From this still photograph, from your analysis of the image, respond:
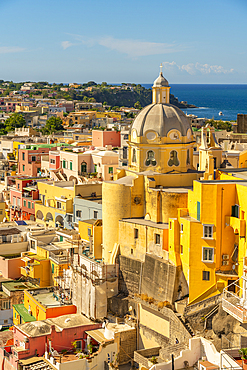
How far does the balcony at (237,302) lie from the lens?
2762 centimetres

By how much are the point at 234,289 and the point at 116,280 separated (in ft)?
27.2

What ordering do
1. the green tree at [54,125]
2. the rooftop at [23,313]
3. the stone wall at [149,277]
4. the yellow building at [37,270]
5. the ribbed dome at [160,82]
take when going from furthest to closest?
the green tree at [54,125] < the yellow building at [37,270] < the ribbed dome at [160,82] < the rooftop at [23,313] < the stone wall at [149,277]

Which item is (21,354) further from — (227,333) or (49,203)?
(49,203)

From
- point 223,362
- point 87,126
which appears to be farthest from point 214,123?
point 223,362

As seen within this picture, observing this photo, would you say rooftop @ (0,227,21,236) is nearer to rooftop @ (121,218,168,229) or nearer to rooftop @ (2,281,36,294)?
rooftop @ (2,281,36,294)

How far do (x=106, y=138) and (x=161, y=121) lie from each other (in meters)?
35.3

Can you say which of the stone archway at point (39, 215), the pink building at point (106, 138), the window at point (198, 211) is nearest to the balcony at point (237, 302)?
the window at point (198, 211)

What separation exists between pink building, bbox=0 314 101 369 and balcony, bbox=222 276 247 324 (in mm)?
9041

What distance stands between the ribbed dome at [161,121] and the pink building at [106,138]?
34124mm

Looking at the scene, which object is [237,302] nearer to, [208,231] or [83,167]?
[208,231]

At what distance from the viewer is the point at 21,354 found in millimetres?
32906

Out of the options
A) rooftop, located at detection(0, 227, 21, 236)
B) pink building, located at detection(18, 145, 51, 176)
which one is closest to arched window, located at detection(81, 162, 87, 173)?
pink building, located at detection(18, 145, 51, 176)

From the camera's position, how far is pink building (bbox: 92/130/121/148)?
72750 millimetres

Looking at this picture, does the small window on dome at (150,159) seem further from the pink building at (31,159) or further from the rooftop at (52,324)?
the pink building at (31,159)
